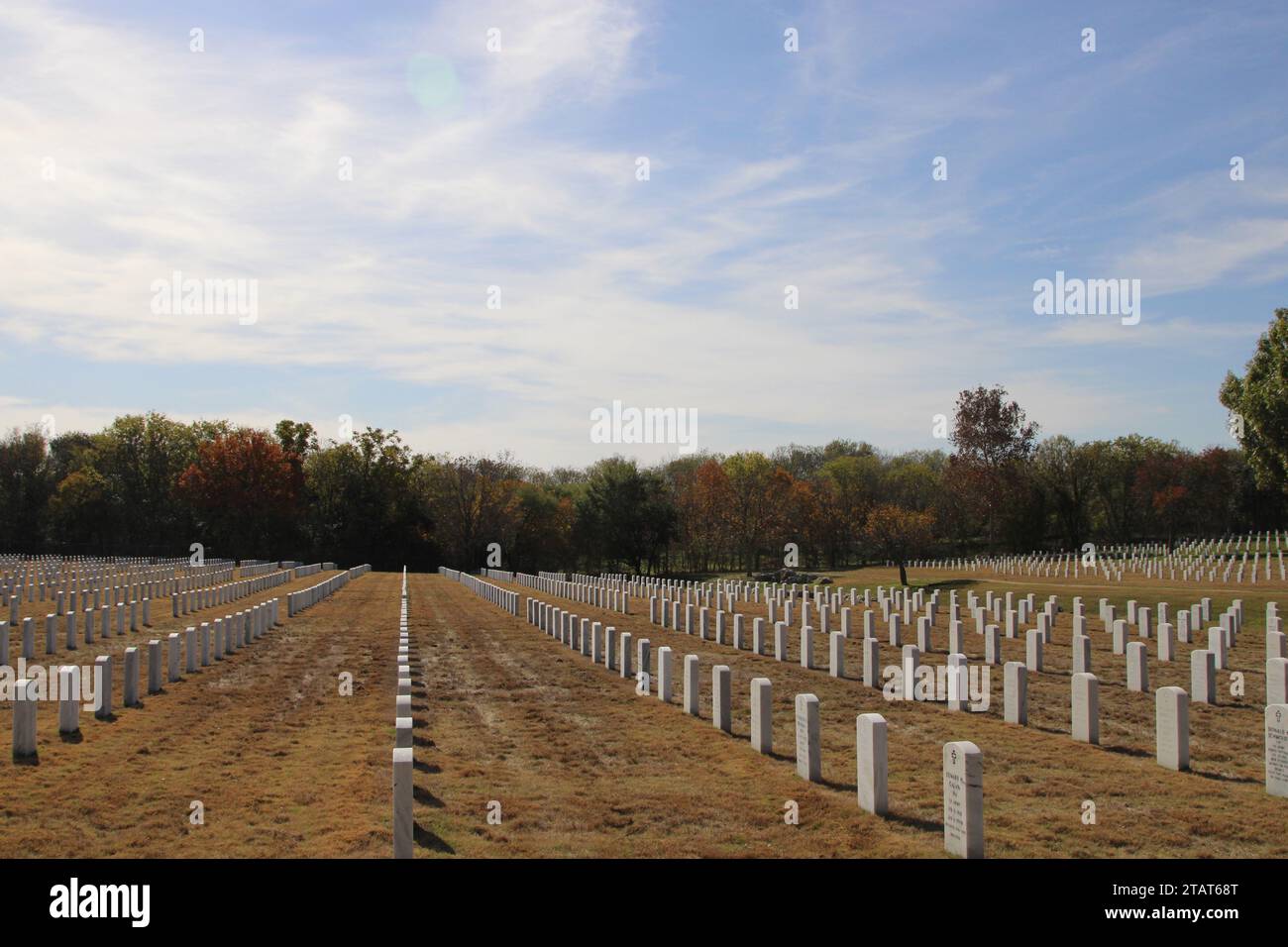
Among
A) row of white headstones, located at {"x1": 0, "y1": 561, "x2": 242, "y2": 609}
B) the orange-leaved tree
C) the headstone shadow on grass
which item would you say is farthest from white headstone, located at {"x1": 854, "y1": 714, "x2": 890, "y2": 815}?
the orange-leaved tree

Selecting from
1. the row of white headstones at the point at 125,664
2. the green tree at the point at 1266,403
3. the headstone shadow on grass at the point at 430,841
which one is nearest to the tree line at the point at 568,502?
the green tree at the point at 1266,403

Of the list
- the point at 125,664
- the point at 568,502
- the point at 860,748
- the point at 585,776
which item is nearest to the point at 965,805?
the point at 860,748

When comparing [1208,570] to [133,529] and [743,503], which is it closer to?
[743,503]

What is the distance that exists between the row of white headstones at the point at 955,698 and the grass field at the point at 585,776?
0.28 meters

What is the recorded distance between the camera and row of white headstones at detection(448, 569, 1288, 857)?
8281 millimetres

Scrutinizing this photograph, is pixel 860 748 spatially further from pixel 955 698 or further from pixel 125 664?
pixel 125 664

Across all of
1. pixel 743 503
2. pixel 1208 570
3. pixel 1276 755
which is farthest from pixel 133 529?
pixel 1276 755

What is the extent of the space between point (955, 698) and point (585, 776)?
6.68 metres

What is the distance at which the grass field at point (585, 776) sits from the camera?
27.6 ft

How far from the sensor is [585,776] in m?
10.8

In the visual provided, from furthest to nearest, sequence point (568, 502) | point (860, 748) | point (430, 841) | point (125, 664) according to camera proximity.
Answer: point (568, 502), point (125, 664), point (860, 748), point (430, 841)

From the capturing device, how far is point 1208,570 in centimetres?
4869

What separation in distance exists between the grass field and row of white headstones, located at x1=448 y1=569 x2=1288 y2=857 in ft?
0.92

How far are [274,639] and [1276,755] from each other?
21.2 metres
